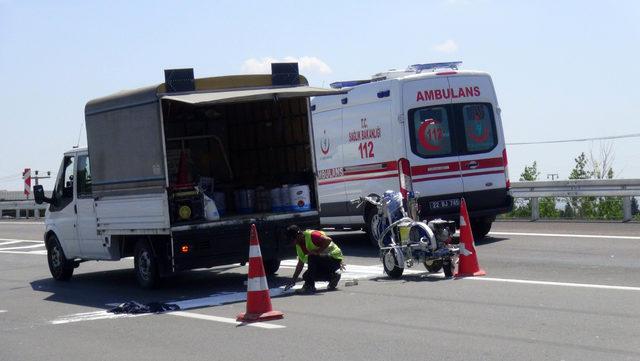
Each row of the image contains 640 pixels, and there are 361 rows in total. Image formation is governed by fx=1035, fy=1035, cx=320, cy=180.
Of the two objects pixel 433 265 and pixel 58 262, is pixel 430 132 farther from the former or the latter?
pixel 58 262

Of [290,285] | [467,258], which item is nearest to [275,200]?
[290,285]

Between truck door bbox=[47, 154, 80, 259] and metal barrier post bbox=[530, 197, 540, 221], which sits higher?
truck door bbox=[47, 154, 80, 259]

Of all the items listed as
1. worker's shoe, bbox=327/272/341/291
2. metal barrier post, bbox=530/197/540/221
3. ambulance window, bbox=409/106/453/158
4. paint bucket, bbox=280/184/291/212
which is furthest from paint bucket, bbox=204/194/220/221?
metal barrier post, bbox=530/197/540/221

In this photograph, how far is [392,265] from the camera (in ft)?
45.1

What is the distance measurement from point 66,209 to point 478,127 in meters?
7.07

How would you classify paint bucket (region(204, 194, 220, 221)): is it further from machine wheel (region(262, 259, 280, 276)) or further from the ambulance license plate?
the ambulance license plate

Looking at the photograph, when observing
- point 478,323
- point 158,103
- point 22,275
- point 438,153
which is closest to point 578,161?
point 438,153

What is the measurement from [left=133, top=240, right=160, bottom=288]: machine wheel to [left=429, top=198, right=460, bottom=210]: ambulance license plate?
17.4 ft

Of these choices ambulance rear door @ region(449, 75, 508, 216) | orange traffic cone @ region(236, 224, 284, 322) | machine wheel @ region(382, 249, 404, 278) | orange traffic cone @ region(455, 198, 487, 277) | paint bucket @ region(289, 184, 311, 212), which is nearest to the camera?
orange traffic cone @ region(236, 224, 284, 322)

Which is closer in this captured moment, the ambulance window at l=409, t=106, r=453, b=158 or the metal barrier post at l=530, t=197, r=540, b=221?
the ambulance window at l=409, t=106, r=453, b=158

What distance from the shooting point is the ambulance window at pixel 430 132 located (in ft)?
57.0

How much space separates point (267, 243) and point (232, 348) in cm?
482

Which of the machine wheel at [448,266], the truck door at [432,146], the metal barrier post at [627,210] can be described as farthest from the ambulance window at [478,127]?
the machine wheel at [448,266]

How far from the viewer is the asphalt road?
8.89 metres
